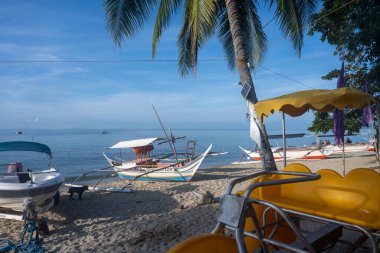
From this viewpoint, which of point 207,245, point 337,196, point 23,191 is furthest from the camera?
point 23,191

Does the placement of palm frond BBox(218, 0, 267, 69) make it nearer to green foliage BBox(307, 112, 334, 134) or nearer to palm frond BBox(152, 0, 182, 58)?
palm frond BBox(152, 0, 182, 58)

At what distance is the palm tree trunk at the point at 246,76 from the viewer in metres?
7.06

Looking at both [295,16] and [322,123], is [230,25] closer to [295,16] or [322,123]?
[295,16]

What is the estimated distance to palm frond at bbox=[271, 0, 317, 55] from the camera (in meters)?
8.79

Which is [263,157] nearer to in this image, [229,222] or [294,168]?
[294,168]

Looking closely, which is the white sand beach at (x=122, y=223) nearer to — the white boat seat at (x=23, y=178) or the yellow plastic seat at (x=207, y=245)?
the white boat seat at (x=23, y=178)

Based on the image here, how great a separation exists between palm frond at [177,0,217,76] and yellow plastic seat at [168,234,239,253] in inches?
239

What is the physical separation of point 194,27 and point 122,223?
4.89 m

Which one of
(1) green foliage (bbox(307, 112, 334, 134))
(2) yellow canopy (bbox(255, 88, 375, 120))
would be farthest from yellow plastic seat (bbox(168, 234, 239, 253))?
(1) green foliage (bbox(307, 112, 334, 134))

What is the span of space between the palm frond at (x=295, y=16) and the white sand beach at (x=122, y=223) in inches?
211

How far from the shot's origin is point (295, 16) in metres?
8.77

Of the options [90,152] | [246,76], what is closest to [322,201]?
[246,76]

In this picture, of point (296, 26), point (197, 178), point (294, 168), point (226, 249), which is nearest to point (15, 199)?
point (294, 168)

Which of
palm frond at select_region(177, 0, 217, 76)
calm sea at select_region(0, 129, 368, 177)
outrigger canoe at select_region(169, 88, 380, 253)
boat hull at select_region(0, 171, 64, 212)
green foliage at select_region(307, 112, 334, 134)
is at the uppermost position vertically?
palm frond at select_region(177, 0, 217, 76)
